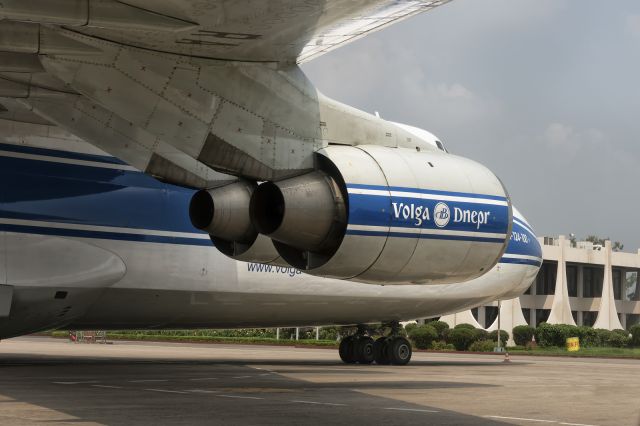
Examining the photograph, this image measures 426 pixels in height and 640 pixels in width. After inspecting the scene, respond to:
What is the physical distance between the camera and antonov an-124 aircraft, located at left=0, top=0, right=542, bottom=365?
10.3m

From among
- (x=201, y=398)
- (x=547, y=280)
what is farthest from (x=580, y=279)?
(x=201, y=398)

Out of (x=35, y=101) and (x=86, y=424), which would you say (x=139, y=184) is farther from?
(x=86, y=424)

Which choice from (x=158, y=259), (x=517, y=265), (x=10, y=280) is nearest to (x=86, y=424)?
(x=10, y=280)

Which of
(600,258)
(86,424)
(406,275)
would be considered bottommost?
(86,424)

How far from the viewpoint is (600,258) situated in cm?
7294

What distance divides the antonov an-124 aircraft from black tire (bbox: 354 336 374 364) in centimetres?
793

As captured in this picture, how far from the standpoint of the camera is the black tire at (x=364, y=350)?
2512cm

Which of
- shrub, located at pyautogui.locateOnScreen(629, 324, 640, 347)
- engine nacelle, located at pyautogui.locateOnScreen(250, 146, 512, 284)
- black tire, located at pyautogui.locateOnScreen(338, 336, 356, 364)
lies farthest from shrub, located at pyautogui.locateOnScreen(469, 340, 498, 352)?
engine nacelle, located at pyautogui.locateOnScreen(250, 146, 512, 284)

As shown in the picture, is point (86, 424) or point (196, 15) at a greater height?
point (196, 15)

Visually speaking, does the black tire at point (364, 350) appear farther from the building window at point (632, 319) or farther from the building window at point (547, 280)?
the building window at point (632, 319)

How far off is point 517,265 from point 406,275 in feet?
40.0

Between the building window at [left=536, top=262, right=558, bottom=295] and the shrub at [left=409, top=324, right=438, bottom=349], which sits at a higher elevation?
the building window at [left=536, top=262, right=558, bottom=295]

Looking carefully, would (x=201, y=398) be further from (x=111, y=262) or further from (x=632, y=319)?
(x=632, y=319)

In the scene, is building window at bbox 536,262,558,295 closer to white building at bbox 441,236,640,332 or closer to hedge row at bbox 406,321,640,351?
white building at bbox 441,236,640,332
